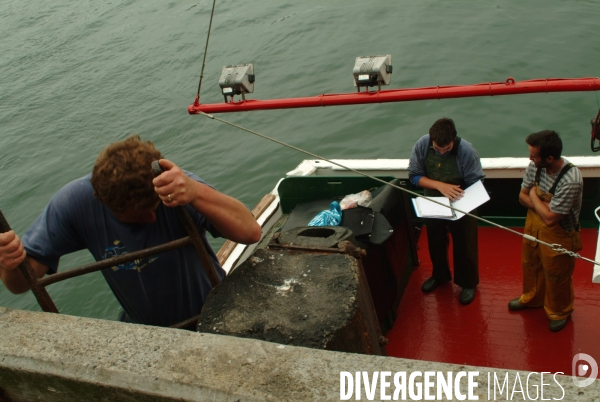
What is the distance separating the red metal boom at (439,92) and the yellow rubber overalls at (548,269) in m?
0.72

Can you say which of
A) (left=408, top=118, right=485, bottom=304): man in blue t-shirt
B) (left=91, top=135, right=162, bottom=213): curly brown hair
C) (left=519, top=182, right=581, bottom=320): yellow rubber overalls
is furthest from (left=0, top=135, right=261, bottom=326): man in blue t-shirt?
(left=519, top=182, right=581, bottom=320): yellow rubber overalls

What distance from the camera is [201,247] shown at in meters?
2.54

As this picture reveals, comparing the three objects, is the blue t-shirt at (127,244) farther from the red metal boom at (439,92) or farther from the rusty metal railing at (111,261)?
the red metal boom at (439,92)

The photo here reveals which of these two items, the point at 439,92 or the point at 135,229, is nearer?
the point at 135,229

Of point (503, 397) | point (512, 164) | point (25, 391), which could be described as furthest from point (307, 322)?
point (512, 164)

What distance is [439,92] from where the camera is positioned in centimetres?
441

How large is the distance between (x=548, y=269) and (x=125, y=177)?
10.1 ft

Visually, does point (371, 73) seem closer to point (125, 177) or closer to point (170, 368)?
point (125, 177)

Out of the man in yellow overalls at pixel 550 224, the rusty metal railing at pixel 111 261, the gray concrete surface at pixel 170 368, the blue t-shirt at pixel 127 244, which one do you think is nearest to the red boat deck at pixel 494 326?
the man in yellow overalls at pixel 550 224

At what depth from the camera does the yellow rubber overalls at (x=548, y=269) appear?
13.1 ft

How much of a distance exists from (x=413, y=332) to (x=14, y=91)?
1376 cm

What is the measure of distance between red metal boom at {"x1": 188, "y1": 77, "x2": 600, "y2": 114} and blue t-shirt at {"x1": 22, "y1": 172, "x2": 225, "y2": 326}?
2365mm

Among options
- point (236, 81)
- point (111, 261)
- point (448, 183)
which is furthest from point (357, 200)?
point (111, 261)

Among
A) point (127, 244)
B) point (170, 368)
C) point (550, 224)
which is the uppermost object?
point (127, 244)
